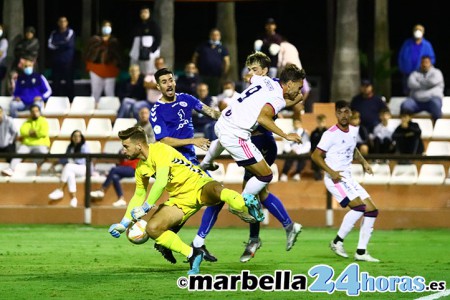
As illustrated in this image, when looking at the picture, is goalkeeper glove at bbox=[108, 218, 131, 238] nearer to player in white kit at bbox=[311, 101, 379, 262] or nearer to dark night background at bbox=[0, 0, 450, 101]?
player in white kit at bbox=[311, 101, 379, 262]

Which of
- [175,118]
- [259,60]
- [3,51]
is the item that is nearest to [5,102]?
[3,51]

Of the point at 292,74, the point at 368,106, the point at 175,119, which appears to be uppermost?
the point at 292,74

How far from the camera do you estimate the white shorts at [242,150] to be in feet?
47.5

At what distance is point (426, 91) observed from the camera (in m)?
24.9

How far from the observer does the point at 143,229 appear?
13688 mm

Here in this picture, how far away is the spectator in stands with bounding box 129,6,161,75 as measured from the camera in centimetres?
2592

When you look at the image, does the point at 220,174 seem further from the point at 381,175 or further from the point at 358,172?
the point at 381,175

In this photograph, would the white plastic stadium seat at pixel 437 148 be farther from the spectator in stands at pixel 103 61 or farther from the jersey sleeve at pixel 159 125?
the jersey sleeve at pixel 159 125

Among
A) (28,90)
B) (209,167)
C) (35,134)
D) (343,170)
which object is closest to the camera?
(209,167)

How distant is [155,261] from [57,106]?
1117cm

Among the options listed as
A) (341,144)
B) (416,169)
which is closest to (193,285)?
(341,144)

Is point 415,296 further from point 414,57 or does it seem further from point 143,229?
point 414,57

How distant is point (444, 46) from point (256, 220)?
101ft

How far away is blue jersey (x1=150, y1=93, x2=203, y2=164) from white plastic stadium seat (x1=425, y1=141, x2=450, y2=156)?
942 cm
